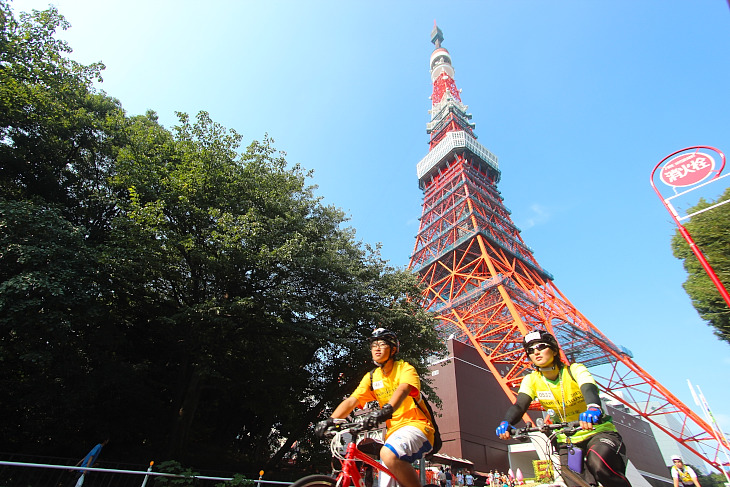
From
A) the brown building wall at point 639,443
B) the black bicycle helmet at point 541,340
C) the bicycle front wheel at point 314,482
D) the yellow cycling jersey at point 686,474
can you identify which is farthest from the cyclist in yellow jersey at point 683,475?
the brown building wall at point 639,443

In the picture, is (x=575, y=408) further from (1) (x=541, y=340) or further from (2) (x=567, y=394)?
(1) (x=541, y=340)

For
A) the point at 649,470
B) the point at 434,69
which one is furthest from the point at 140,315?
the point at 434,69

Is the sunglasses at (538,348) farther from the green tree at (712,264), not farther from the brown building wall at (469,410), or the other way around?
the brown building wall at (469,410)

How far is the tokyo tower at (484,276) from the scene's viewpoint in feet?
87.0

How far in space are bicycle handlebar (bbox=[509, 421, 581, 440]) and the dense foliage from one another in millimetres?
8471

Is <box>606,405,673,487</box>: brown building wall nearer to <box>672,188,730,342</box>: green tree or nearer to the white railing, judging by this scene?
<box>672,188,730,342</box>: green tree

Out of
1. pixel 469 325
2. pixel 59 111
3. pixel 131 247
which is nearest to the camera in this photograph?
pixel 131 247

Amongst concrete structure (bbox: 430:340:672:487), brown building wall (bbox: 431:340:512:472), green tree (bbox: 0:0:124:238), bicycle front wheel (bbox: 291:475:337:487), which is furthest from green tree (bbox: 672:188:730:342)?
green tree (bbox: 0:0:124:238)

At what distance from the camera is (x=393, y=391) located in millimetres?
3135

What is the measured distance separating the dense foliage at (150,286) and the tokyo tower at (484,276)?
26.8 feet

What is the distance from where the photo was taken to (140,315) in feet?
41.6

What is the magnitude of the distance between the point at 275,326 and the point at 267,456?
883cm

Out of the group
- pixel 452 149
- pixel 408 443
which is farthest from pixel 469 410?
pixel 452 149

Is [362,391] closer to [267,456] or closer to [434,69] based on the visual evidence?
[267,456]
